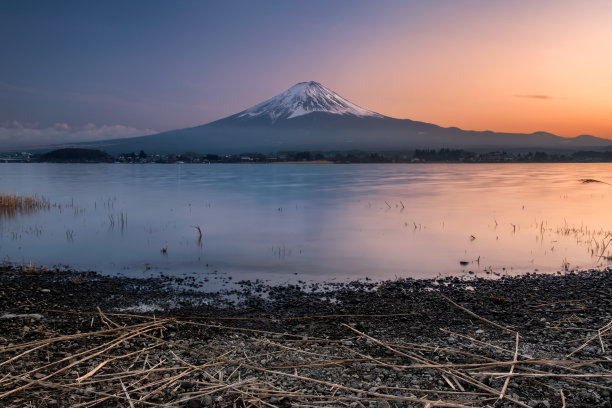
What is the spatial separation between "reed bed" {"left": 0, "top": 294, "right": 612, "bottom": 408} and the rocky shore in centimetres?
2

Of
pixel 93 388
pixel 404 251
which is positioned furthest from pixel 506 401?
pixel 404 251

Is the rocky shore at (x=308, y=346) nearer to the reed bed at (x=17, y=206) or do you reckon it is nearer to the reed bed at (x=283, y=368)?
the reed bed at (x=283, y=368)

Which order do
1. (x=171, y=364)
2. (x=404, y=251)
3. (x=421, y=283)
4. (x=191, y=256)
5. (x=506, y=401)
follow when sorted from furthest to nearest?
1. (x=404, y=251)
2. (x=191, y=256)
3. (x=421, y=283)
4. (x=171, y=364)
5. (x=506, y=401)

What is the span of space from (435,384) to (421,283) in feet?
15.6

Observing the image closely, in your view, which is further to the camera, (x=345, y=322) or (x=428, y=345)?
(x=345, y=322)

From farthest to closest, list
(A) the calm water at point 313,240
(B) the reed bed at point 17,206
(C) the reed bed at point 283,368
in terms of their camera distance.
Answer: (B) the reed bed at point 17,206 → (A) the calm water at point 313,240 → (C) the reed bed at point 283,368

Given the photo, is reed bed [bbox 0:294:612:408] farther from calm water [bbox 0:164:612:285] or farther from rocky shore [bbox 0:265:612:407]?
calm water [bbox 0:164:612:285]

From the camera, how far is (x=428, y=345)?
5.00 m

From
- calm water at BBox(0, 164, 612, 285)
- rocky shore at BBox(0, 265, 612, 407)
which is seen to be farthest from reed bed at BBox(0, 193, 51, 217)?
rocky shore at BBox(0, 265, 612, 407)

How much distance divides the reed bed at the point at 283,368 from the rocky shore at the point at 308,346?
0.02m

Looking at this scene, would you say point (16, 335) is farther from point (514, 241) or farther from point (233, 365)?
point (514, 241)

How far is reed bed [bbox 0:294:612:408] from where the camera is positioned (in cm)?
367

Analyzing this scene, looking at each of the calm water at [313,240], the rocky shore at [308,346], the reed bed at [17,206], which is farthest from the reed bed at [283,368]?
the reed bed at [17,206]

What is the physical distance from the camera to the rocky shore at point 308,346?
3742 mm
